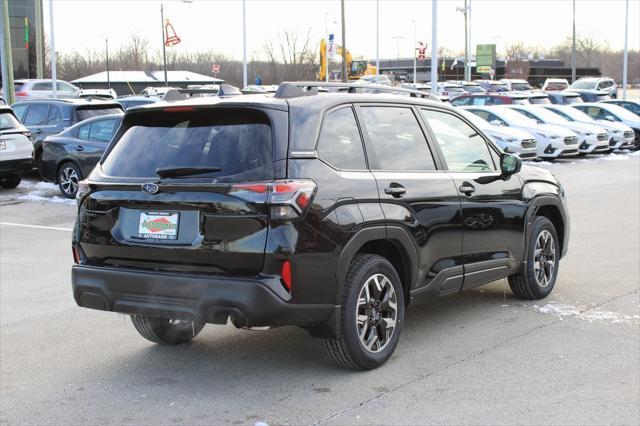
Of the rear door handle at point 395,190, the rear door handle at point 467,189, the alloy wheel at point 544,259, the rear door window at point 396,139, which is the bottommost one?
the alloy wheel at point 544,259

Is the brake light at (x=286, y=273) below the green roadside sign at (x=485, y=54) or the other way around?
below

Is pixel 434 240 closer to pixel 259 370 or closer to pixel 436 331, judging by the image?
pixel 436 331

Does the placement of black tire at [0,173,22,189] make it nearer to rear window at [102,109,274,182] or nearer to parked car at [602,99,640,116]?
rear window at [102,109,274,182]

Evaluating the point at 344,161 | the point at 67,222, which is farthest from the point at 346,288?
the point at 67,222

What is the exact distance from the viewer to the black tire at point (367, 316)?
5.05 metres

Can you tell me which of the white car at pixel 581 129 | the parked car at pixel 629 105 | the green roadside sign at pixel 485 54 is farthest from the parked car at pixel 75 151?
the green roadside sign at pixel 485 54

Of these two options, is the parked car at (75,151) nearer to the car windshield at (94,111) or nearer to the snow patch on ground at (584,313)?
the car windshield at (94,111)

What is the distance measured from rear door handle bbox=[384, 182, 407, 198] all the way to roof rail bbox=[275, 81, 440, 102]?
0.78 metres

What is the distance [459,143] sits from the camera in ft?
21.1

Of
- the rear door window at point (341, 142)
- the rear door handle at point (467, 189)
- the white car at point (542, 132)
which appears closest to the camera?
the rear door window at point (341, 142)

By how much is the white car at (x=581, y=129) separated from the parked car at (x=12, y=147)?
48.1 ft

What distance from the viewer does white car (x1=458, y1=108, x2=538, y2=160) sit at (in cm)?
2198

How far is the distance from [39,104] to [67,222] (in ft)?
25.4

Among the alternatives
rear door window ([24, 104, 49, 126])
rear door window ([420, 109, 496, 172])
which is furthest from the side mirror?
rear door window ([24, 104, 49, 126])
